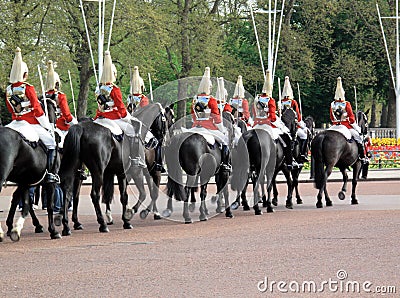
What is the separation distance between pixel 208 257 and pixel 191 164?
16.6ft

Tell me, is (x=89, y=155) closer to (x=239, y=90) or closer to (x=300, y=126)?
(x=239, y=90)

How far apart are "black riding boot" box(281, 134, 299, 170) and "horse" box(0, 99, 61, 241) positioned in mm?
6147

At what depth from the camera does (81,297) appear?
365 inches

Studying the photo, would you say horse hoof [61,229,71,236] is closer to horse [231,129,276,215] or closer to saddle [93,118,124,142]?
saddle [93,118,124,142]

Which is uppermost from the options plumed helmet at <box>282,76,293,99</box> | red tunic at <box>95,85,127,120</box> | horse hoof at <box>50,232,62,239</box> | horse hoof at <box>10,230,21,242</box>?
plumed helmet at <box>282,76,293,99</box>

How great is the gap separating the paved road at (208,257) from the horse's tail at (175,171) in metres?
0.56

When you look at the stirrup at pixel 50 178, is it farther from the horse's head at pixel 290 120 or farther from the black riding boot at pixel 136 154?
the horse's head at pixel 290 120

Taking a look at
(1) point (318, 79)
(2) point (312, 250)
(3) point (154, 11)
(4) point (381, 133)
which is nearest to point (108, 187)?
(2) point (312, 250)

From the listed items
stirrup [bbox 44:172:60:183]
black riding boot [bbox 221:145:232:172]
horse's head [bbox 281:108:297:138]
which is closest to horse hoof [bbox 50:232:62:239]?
stirrup [bbox 44:172:60:183]

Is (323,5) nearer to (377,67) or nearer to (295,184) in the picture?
(377,67)

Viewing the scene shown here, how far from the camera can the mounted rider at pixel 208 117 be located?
58.4ft

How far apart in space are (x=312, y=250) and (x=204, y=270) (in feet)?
6.95

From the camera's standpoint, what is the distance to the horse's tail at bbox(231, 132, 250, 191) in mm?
18609

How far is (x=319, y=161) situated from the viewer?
20.6 metres
